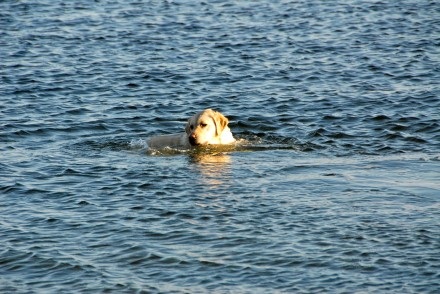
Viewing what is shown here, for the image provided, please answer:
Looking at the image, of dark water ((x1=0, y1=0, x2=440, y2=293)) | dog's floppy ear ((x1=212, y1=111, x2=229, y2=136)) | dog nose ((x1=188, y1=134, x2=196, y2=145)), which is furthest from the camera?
dog's floppy ear ((x1=212, y1=111, x2=229, y2=136))

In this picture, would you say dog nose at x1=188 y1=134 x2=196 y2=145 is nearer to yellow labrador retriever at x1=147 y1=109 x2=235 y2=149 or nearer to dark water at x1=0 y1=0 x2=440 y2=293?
yellow labrador retriever at x1=147 y1=109 x2=235 y2=149

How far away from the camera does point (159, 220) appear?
12102 millimetres

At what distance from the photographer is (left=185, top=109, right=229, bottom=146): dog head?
1552 cm

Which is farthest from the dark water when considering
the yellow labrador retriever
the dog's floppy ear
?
the dog's floppy ear

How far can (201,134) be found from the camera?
15523mm

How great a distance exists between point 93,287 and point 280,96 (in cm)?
981

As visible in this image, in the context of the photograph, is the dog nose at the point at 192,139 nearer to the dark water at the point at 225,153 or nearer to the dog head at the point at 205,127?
the dog head at the point at 205,127

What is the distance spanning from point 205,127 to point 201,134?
126 millimetres

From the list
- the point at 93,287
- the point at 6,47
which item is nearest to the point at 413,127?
the point at 93,287

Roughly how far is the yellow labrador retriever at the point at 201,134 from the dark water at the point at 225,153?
8.4 inches

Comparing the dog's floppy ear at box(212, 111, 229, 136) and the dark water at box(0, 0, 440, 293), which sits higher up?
the dog's floppy ear at box(212, 111, 229, 136)

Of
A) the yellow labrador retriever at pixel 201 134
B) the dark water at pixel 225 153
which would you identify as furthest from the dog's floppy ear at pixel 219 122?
the dark water at pixel 225 153

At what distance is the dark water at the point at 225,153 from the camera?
34.7 feet

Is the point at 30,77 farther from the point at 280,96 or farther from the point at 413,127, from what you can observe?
the point at 413,127
